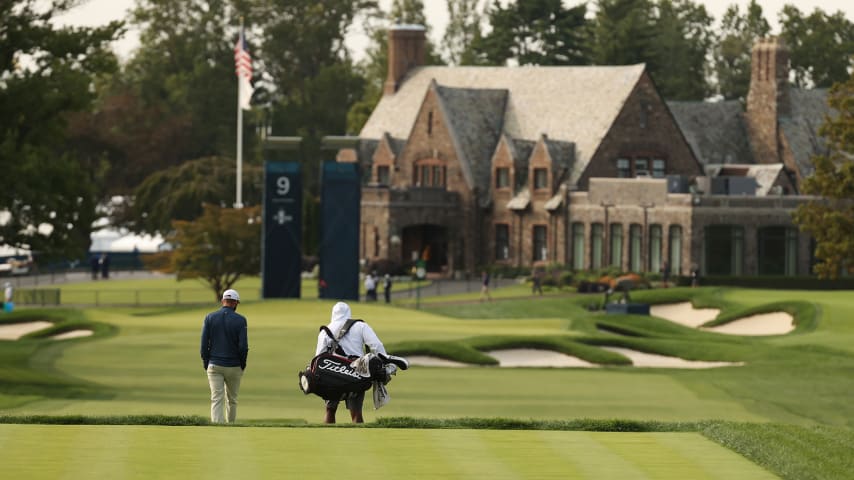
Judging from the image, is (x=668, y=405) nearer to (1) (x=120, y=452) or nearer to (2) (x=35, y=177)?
(1) (x=120, y=452)

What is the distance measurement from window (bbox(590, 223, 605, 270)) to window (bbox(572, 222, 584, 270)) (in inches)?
43.1

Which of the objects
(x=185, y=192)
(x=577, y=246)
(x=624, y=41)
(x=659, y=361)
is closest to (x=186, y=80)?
(x=185, y=192)

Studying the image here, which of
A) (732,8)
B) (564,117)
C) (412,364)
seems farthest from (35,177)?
(732,8)

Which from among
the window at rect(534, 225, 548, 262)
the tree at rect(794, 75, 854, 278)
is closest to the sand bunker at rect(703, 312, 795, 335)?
the tree at rect(794, 75, 854, 278)

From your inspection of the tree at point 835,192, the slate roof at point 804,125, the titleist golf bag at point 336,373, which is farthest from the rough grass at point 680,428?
the slate roof at point 804,125

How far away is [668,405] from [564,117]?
69.8 m

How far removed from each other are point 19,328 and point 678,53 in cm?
9344

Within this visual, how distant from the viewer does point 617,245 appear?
307 ft

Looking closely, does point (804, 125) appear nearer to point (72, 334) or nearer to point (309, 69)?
point (309, 69)

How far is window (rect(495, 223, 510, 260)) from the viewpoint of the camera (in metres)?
103

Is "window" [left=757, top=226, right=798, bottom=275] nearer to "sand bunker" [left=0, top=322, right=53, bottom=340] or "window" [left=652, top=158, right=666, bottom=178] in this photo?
"window" [left=652, top=158, right=666, bottom=178]

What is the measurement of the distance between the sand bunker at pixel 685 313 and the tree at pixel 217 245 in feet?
60.8

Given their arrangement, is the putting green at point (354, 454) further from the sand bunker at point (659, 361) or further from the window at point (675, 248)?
the window at point (675, 248)

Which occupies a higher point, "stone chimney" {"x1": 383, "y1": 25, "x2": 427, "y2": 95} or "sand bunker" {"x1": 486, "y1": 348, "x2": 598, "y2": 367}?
"stone chimney" {"x1": 383, "y1": 25, "x2": 427, "y2": 95}
